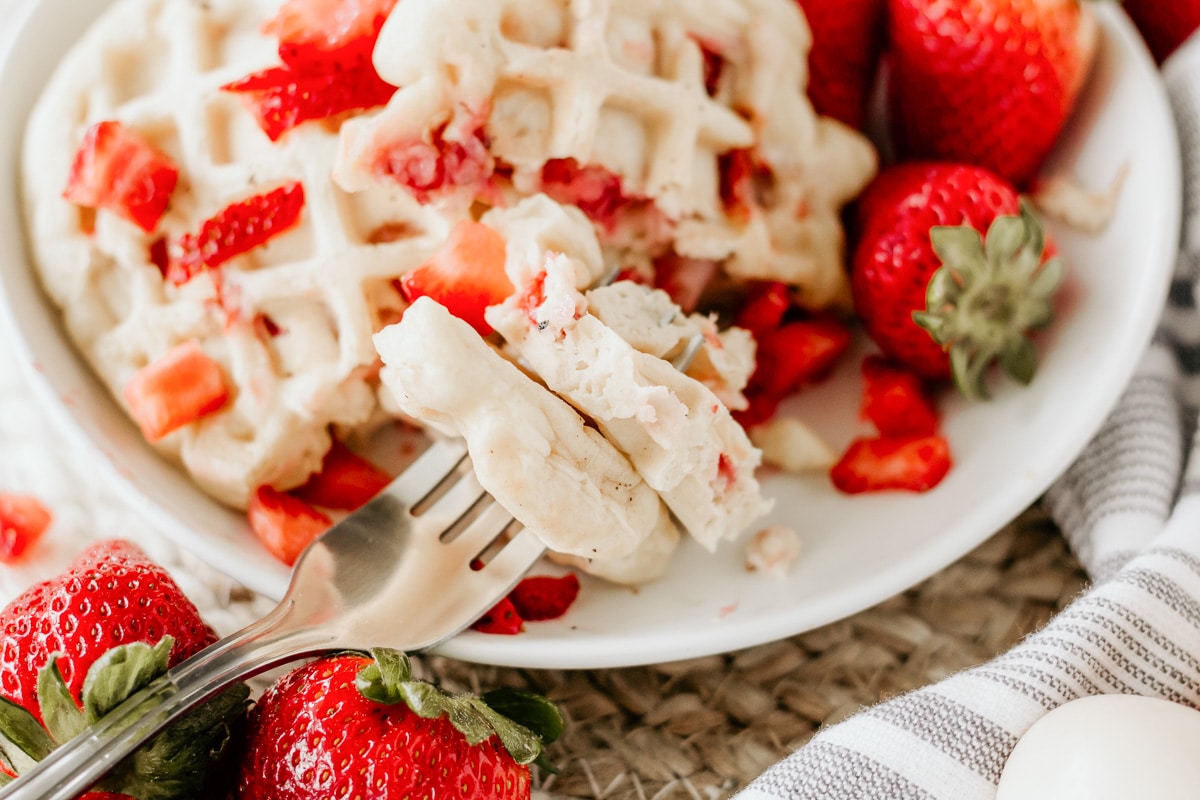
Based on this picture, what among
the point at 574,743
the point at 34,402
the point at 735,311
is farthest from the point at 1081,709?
the point at 34,402

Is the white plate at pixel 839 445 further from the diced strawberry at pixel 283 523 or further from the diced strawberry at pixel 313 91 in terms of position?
the diced strawberry at pixel 313 91

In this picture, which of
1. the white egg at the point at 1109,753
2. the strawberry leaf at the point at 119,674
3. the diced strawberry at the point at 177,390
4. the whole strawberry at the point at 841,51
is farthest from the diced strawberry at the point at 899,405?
the strawberry leaf at the point at 119,674

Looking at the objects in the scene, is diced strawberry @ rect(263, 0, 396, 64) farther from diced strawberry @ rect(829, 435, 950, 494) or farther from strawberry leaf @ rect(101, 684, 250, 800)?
diced strawberry @ rect(829, 435, 950, 494)

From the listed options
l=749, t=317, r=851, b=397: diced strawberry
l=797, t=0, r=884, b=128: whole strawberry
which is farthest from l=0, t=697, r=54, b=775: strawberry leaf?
l=797, t=0, r=884, b=128: whole strawberry

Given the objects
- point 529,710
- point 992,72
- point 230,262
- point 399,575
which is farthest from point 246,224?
point 992,72

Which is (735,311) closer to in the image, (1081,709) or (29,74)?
(1081,709)
